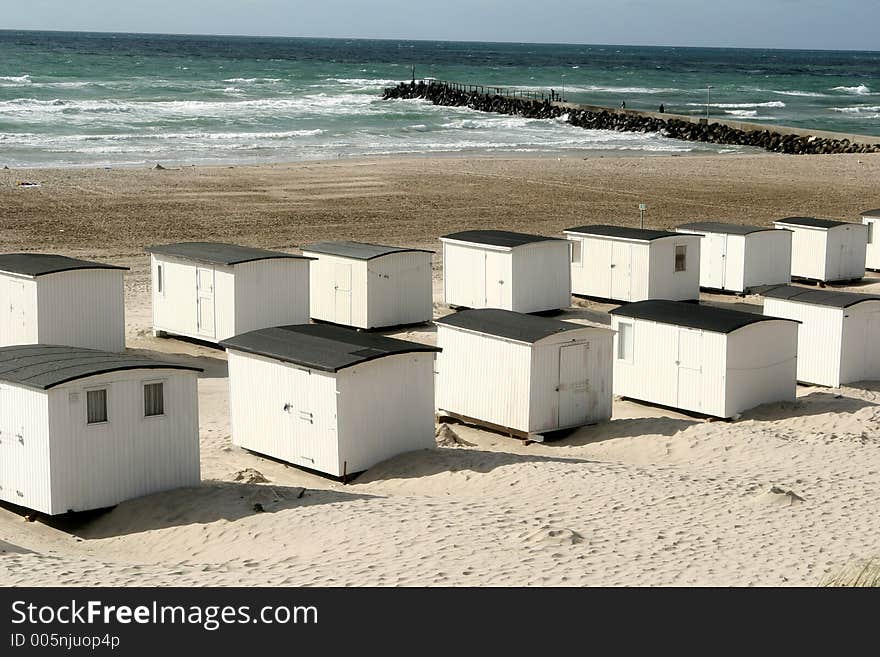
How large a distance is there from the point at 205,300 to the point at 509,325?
6.42 meters

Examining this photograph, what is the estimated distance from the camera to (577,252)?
2794cm

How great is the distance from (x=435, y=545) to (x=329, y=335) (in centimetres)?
519

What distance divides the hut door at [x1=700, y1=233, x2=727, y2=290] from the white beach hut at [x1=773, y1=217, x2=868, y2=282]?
7.45 ft

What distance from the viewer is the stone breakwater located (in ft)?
213

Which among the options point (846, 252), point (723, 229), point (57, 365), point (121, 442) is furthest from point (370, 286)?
point (846, 252)

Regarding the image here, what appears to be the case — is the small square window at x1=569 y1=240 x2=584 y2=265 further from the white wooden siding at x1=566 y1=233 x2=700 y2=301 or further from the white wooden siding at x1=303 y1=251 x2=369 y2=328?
the white wooden siding at x1=303 y1=251 x2=369 y2=328

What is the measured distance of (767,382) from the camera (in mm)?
19828

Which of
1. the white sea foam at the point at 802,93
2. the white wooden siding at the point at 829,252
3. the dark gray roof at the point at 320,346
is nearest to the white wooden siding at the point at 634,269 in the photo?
the white wooden siding at the point at 829,252

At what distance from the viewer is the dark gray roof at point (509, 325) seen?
720 inches

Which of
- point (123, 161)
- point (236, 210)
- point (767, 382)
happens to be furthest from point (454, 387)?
point (123, 161)

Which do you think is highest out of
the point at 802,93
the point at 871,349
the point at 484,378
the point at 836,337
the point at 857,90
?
the point at 857,90

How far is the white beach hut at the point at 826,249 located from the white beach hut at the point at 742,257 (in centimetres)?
110

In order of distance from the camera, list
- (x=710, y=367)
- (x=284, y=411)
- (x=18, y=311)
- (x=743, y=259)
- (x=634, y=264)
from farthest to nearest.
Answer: (x=743, y=259) → (x=634, y=264) → (x=18, y=311) → (x=710, y=367) → (x=284, y=411)

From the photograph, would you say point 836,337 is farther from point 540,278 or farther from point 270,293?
→ point 270,293
